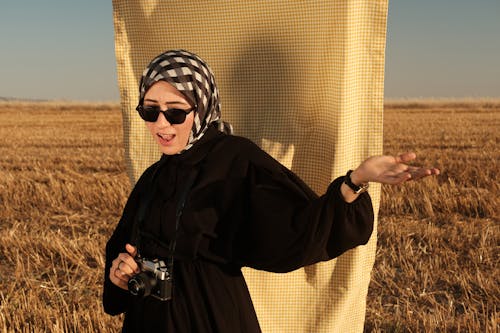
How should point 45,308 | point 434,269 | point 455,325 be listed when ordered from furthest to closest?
point 434,269 < point 45,308 < point 455,325

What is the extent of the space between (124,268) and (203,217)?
1.05 ft

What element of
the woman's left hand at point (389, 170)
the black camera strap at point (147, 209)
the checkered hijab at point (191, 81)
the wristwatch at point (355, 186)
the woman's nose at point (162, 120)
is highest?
the checkered hijab at point (191, 81)

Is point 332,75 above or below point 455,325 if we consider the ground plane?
above

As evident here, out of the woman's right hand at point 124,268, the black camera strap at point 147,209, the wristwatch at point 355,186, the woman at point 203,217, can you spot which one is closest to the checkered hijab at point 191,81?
the woman at point 203,217

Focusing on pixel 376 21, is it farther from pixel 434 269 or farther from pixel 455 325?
pixel 434 269

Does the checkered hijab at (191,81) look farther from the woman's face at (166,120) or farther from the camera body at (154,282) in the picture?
the camera body at (154,282)

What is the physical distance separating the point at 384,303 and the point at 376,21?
2.42m

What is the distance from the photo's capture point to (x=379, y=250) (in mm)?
5695

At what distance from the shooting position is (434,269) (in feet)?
17.1

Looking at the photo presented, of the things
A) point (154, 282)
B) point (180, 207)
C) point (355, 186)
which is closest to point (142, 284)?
point (154, 282)

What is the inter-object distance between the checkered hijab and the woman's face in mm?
18

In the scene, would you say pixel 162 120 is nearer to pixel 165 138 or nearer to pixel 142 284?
pixel 165 138

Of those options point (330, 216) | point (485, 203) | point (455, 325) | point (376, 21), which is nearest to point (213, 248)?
point (330, 216)

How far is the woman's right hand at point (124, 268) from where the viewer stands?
2.13m
